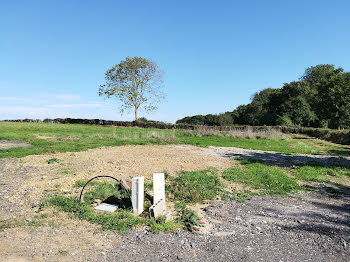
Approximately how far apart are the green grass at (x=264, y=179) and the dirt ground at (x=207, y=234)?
50 cm

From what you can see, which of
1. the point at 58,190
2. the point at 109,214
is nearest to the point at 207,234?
the point at 109,214

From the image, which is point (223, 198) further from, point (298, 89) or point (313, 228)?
point (298, 89)

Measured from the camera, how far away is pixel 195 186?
250 inches

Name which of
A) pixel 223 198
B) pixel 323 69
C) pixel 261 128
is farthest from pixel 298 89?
pixel 223 198

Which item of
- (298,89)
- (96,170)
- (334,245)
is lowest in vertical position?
(334,245)

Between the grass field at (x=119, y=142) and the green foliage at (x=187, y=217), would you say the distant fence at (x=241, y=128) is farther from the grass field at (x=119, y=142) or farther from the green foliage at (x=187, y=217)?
the green foliage at (x=187, y=217)

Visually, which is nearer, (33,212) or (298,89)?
(33,212)

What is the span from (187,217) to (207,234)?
0.57 meters

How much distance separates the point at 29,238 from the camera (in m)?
3.80

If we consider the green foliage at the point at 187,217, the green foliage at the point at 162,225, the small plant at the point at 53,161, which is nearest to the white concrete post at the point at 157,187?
the green foliage at the point at 187,217

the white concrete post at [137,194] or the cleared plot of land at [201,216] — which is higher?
the white concrete post at [137,194]

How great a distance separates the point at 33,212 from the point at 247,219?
410 centimetres

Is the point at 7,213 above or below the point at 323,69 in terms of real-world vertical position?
below

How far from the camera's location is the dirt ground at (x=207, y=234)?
137 inches
